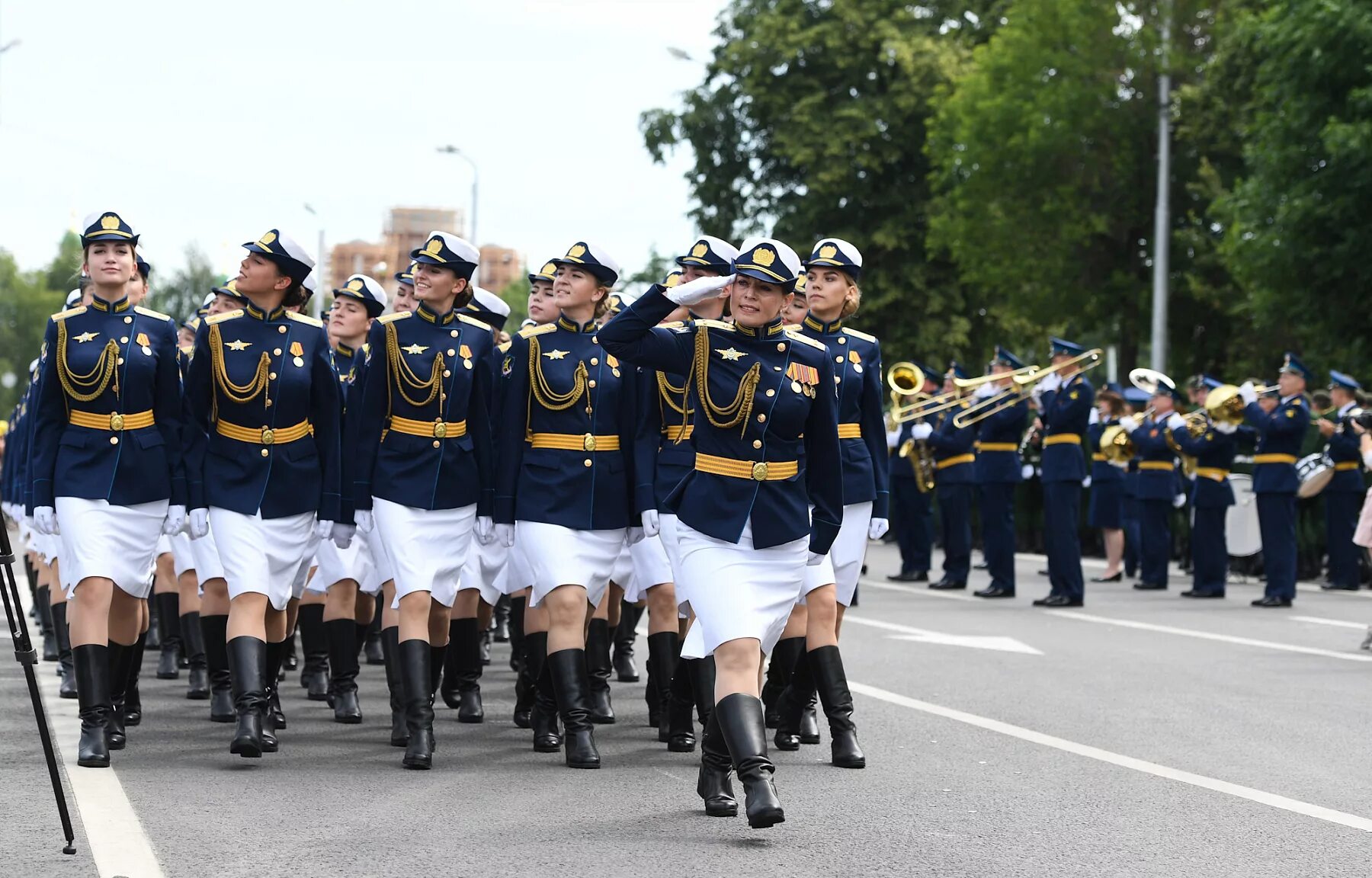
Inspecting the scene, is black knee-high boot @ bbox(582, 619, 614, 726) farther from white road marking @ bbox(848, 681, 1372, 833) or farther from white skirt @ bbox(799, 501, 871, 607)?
white road marking @ bbox(848, 681, 1372, 833)

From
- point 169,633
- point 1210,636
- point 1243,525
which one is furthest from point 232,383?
point 1243,525

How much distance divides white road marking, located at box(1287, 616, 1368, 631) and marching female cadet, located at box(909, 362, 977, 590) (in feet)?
13.6

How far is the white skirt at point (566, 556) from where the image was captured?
875 cm

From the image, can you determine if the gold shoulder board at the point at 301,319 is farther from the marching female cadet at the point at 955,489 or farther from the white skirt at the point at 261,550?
the marching female cadet at the point at 955,489

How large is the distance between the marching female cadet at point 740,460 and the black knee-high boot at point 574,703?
1249 millimetres

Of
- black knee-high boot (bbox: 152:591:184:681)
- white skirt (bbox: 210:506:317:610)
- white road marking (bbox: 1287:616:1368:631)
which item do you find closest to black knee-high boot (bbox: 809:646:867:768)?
white skirt (bbox: 210:506:317:610)

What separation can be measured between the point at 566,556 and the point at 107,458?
6.33ft

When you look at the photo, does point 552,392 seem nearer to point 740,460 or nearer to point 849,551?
point 849,551

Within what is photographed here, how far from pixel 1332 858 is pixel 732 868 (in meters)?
1.98

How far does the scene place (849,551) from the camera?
9.38 meters

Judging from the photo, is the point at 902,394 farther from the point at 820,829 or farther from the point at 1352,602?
the point at 820,829

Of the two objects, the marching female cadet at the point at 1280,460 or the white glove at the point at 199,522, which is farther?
the marching female cadet at the point at 1280,460

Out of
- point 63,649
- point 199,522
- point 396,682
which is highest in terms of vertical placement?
point 199,522

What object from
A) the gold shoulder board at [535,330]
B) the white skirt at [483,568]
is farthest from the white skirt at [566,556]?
the white skirt at [483,568]
